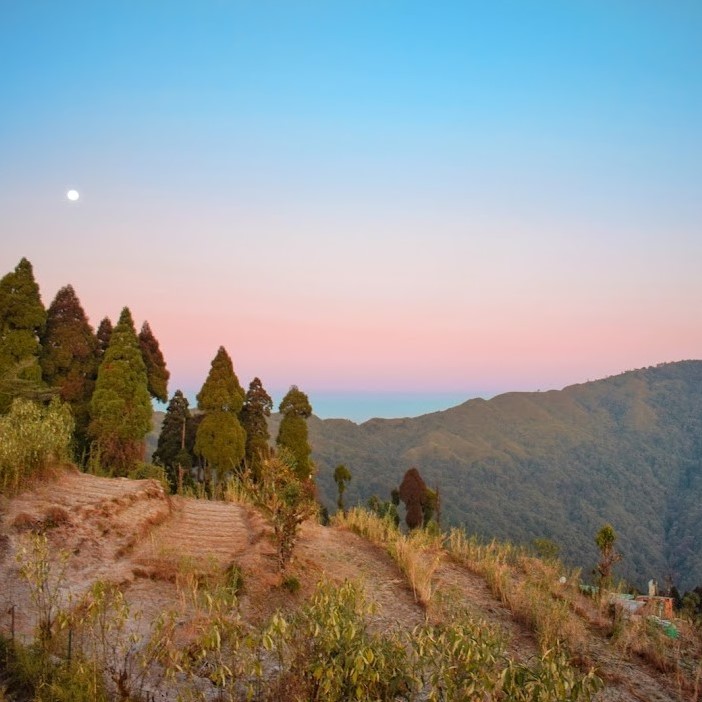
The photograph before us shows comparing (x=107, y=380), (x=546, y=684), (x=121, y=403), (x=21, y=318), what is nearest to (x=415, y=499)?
(x=121, y=403)

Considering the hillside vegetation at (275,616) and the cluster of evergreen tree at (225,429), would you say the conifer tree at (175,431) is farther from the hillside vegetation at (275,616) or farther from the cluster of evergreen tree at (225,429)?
the hillside vegetation at (275,616)

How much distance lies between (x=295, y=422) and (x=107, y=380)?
35.6 ft

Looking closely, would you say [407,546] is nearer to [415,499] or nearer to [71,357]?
[71,357]

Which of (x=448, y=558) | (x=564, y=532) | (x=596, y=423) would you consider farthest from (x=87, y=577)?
(x=596, y=423)

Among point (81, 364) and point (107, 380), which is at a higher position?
point (81, 364)

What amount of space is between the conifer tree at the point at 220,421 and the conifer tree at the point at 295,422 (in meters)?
3.10

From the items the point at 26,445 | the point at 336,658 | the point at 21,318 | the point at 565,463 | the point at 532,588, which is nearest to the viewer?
the point at 336,658

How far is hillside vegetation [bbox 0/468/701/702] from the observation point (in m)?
3.92

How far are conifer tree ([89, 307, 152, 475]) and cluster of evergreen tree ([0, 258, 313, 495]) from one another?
37mm

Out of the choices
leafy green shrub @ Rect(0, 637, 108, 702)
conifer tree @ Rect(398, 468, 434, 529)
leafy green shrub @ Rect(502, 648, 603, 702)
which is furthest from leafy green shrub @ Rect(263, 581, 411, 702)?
conifer tree @ Rect(398, 468, 434, 529)

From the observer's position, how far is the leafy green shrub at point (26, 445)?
10.0 metres

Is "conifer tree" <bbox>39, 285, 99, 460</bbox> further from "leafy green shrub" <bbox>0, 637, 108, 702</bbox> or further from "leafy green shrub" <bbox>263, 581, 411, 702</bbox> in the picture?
"leafy green shrub" <bbox>263, 581, 411, 702</bbox>

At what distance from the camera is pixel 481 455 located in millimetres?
127000

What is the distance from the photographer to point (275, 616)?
3.86 meters
